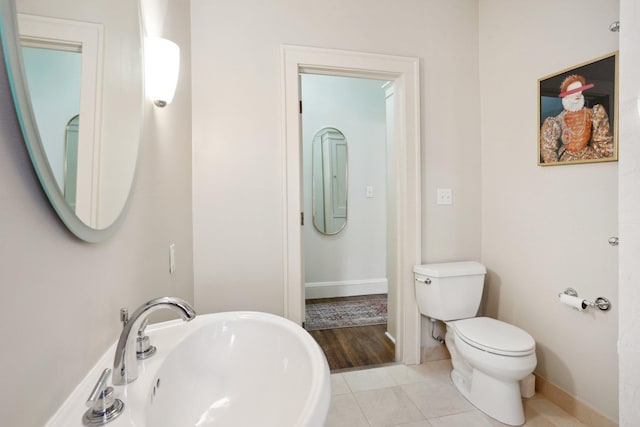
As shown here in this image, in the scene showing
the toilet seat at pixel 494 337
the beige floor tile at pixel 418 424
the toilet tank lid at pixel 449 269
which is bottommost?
the beige floor tile at pixel 418 424

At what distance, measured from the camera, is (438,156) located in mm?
2084

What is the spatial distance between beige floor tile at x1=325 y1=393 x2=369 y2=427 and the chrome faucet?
46.3 inches

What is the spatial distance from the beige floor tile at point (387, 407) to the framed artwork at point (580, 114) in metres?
1.58

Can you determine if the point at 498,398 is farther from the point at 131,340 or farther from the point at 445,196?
the point at 131,340

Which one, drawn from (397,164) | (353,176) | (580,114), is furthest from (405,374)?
(353,176)

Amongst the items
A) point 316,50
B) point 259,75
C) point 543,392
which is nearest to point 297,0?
point 316,50

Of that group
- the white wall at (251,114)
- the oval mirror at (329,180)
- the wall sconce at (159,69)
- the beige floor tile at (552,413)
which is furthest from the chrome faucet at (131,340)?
the oval mirror at (329,180)

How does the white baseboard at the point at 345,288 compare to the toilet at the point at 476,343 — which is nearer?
the toilet at the point at 476,343

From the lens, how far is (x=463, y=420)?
1.54 meters

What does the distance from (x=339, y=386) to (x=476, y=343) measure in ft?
2.80

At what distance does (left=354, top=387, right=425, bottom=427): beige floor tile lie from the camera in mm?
1550

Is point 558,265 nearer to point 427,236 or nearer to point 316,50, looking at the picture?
point 427,236

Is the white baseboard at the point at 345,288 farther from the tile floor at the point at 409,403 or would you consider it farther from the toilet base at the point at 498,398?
the toilet base at the point at 498,398

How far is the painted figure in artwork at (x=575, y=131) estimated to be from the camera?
4.62ft
